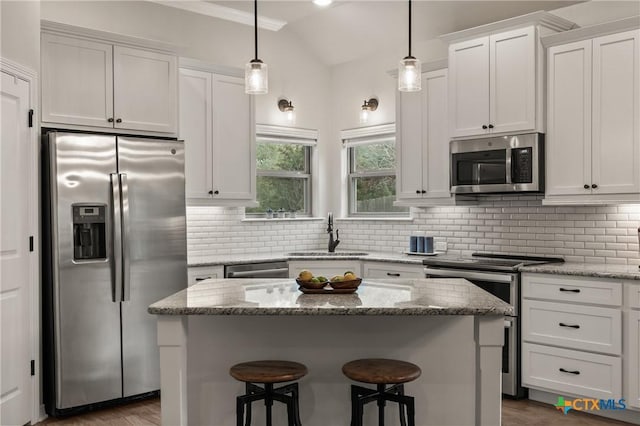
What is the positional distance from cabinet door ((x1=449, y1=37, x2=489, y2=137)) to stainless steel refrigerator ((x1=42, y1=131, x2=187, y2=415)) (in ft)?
7.24

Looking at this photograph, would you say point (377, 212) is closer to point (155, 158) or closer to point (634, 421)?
point (155, 158)

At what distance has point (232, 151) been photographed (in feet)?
17.8

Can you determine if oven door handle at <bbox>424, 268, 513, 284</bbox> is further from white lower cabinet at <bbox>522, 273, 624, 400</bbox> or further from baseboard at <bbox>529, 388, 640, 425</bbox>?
baseboard at <bbox>529, 388, 640, 425</bbox>

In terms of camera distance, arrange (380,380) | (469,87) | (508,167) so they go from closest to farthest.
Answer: (380,380) → (508,167) → (469,87)

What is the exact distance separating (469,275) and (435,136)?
4.20ft

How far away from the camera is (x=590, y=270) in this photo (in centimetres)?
406

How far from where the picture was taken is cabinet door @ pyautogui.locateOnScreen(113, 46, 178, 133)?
451 centimetres

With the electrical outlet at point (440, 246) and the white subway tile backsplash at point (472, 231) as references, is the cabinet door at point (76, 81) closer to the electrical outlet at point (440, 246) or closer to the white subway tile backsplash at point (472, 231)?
the white subway tile backsplash at point (472, 231)

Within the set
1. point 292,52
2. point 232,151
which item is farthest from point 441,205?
point 292,52

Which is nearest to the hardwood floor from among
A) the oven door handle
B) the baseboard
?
the baseboard

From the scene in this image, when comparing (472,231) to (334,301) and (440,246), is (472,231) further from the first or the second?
(334,301)

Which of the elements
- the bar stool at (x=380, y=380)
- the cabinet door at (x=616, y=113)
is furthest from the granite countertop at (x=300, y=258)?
the bar stool at (x=380, y=380)

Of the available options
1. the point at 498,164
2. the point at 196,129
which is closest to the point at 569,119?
the point at 498,164

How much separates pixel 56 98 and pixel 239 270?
6.37ft
